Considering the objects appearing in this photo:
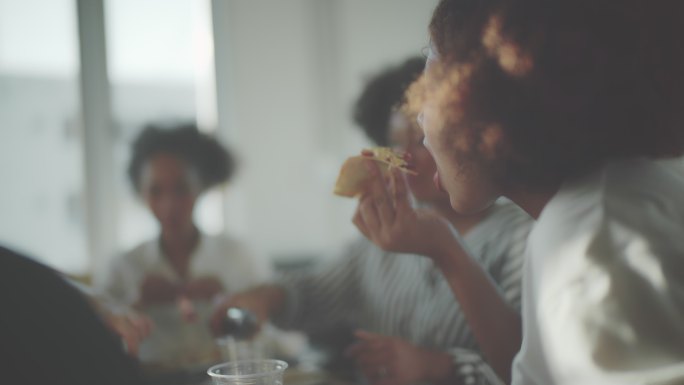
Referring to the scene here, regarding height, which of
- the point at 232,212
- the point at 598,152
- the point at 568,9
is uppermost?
the point at 568,9

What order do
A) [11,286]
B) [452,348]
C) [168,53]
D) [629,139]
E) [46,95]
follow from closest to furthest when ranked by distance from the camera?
[11,286]
[629,139]
[452,348]
[46,95]
[168,53]

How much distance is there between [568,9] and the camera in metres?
0.58

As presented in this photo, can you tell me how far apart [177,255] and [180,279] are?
90 millimetres

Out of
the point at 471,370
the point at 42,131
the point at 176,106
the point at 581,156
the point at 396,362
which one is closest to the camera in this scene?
the point at 581,156

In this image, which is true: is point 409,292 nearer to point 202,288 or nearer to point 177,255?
point 202,288

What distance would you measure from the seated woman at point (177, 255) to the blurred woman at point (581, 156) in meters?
1.06

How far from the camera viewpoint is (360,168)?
91 centimetres

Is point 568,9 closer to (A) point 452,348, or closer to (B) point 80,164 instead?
(A) point 452,348

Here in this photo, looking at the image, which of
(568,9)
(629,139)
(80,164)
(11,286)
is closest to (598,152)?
(629,139)

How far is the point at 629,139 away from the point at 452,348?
59 cm

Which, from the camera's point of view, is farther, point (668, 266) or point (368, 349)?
point (368, 349)

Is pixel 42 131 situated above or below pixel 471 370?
above

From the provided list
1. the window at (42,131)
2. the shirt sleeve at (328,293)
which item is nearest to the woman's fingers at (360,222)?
the shirt sleeve at (328,293)

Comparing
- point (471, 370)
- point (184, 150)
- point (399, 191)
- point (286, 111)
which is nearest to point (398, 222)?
point (399, 191)
